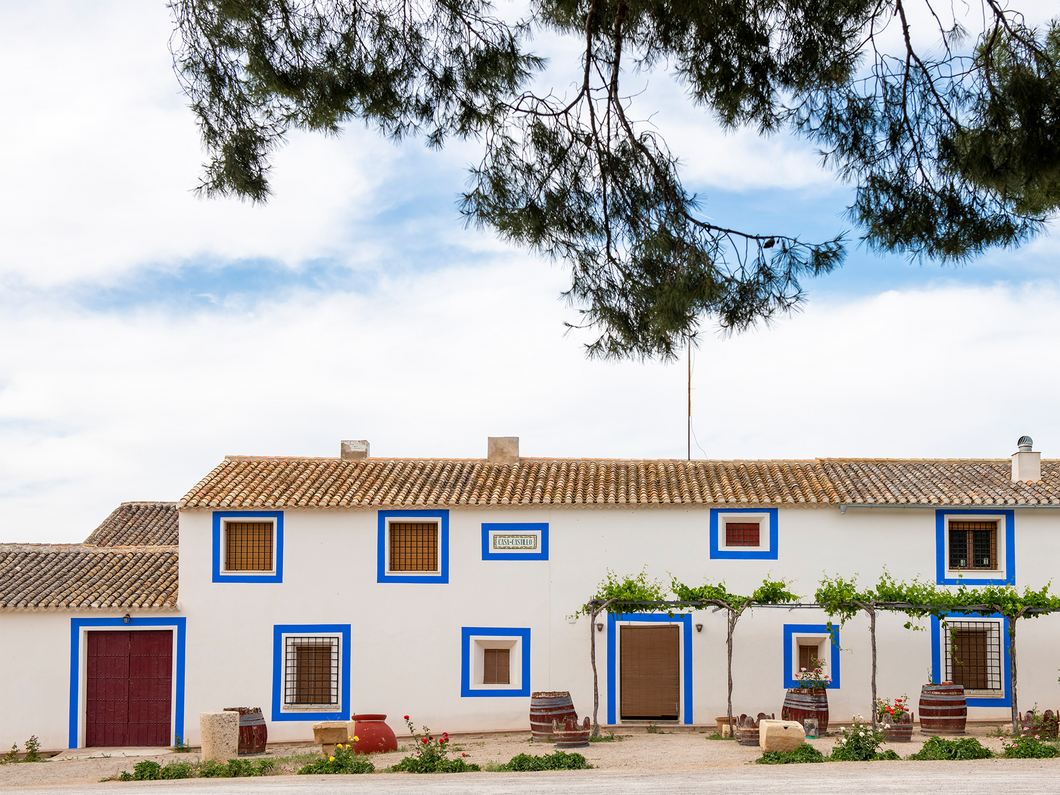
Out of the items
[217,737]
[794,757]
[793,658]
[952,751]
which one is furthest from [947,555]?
[217,737]

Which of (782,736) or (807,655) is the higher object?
(807,655)

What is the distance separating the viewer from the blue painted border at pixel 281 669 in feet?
55.6

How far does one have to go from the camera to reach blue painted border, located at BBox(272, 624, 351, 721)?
55.6 feet

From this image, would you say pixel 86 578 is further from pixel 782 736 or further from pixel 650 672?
pixel 782 736

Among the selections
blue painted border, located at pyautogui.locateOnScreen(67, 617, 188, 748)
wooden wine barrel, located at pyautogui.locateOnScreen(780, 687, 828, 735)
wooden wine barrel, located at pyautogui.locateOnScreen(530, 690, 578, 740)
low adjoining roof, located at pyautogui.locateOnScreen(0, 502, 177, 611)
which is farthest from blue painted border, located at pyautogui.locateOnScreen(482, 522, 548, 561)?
low adjoining roof, located at pyautogui.locateOnScreen(0, 502, 177, 611)

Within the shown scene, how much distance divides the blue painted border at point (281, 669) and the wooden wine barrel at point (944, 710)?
9525 mm

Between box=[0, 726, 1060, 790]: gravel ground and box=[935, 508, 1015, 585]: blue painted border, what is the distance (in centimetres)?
245

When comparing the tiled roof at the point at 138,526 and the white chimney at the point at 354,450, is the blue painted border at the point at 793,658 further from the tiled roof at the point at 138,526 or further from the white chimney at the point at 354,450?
the tiled roof at the point at 138,526

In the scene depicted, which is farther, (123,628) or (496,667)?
(496,667)

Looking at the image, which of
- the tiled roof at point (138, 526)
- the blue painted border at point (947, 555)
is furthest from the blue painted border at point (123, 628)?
the blue painted border at point (947, 555)

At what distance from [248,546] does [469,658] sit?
4.39 m

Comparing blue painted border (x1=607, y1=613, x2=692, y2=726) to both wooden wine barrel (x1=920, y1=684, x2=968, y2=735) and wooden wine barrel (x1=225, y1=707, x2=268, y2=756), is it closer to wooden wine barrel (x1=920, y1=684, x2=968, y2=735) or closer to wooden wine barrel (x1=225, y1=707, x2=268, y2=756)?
wooden wine barrel (x1=920, y1=684, x2=968, y2=735)

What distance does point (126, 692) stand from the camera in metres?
17.0

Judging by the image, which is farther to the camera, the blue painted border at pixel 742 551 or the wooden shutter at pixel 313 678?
the blue painted border at pixel 742 551
